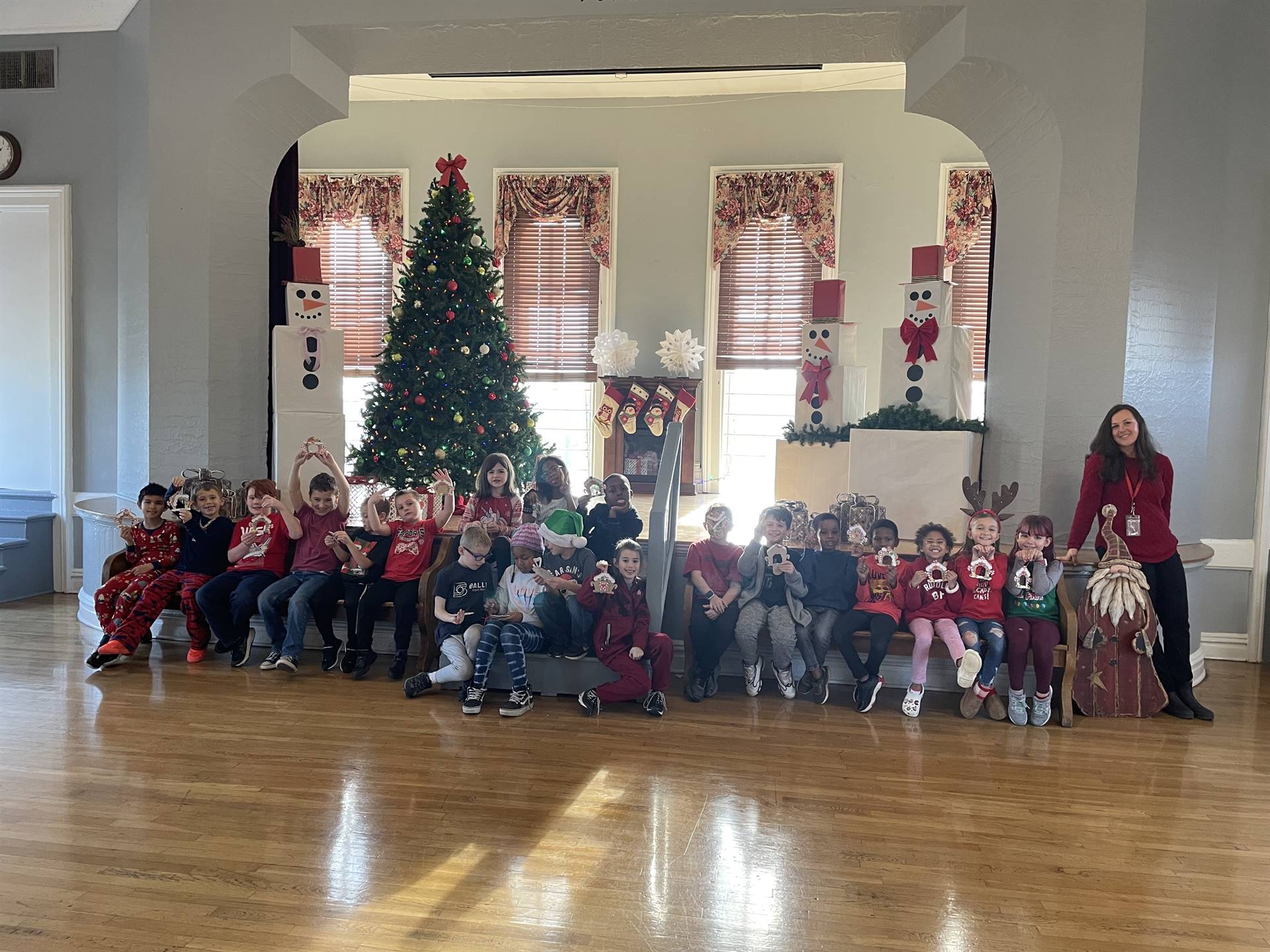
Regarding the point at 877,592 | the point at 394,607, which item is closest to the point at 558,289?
the point at 394,607

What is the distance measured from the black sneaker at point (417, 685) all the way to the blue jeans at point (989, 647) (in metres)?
2.41

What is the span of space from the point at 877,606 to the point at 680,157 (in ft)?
21.8

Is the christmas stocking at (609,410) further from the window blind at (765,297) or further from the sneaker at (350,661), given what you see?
the sneaker at (350,661)

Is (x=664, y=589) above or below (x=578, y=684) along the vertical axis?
above

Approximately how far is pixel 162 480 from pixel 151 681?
1.37 metres

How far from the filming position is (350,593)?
4773 mm

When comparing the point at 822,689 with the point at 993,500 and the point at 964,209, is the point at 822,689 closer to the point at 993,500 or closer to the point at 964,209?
the point at 993,500

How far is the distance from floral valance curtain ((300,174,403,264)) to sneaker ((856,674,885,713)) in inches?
294

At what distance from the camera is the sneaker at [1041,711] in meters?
4.22

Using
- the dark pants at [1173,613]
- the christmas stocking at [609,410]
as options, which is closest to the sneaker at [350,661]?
the dark pants at [1173,613]

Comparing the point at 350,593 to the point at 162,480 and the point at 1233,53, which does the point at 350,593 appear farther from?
the point at 1233,53

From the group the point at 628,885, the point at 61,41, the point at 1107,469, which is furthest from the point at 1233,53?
the point at 61,41

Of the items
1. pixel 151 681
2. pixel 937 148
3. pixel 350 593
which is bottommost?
pixel 151 681

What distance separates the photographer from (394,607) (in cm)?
471
